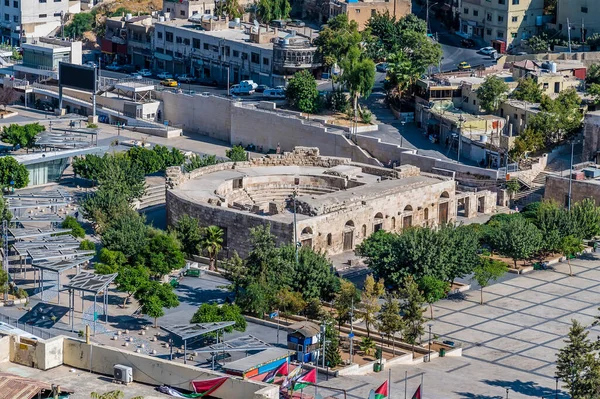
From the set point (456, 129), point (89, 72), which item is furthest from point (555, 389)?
point (89, 72)

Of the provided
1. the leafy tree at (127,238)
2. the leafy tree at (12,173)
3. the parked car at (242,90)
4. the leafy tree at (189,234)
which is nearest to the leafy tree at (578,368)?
the leafy tree at (127,238)

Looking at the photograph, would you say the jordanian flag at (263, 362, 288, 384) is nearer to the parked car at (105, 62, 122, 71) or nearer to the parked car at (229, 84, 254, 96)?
the parked car at (229, 84, 254, 96)

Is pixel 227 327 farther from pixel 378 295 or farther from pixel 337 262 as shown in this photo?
pixel 337 262

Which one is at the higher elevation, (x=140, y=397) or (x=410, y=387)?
(x=140, y=397)

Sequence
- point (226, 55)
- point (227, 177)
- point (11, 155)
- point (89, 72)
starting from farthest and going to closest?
point (226, 55)
point (89, 72)
point (11, 155)
point (227, 177)

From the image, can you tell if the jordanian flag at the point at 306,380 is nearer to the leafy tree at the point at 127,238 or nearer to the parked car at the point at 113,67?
the leafy tree at the point at 127,238

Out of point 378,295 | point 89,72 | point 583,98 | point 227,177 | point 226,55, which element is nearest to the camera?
point 378,295

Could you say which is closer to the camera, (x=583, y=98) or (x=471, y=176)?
(x=471, y=176)
